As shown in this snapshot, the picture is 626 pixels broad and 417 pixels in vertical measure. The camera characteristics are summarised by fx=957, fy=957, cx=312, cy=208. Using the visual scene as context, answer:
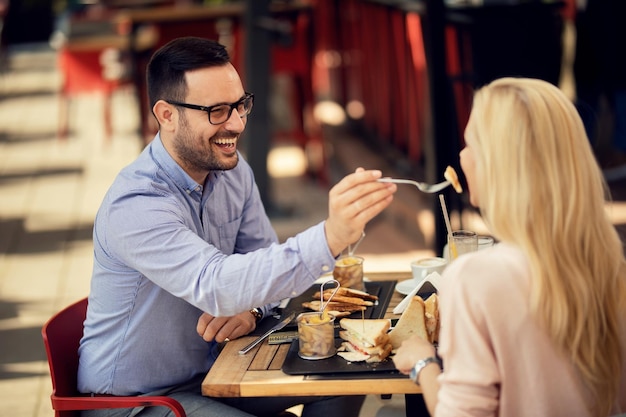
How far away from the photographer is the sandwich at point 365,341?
2275 millimetres

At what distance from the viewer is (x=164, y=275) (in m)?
2.45

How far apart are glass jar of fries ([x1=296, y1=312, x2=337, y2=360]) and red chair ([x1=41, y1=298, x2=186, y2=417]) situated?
38cm

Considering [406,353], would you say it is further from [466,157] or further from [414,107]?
[414,107]

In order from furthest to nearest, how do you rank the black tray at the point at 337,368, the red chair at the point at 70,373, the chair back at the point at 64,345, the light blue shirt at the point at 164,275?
1. the chair back at the point at 64,345
2. the red chair at the point at 70,373
3. the light blue shirt at the point at 164,275
4. the black tray at the point at 337,368

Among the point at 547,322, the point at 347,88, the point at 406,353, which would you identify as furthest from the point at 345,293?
the point at 347,88

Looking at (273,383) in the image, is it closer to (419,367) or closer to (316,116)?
(419,367)

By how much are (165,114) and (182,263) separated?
1.62 feet

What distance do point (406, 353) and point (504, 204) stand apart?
45cm

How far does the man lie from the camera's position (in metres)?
2.36

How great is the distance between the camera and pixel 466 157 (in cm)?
213

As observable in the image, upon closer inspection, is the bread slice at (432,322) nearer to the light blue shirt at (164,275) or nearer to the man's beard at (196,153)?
the light blue shirt at (164,275)

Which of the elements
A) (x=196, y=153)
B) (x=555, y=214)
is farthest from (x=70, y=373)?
(x=555, y=214)

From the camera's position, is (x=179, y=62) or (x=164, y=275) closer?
(x=164, y=275)

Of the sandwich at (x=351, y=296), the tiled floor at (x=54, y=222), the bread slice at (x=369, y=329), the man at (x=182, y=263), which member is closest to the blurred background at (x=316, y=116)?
the tiled floor at (x=54, y=222)
